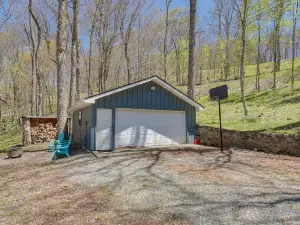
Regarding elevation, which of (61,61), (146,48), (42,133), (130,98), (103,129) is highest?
(146,48)

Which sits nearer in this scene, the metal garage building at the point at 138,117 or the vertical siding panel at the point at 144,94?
the metal garage building at the point at 138,117

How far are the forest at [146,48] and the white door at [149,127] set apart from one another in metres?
2.03

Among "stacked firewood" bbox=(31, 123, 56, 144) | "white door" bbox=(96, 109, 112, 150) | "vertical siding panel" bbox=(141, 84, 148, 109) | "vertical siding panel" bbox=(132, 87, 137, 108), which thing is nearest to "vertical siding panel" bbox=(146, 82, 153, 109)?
"vertical siding panel" bbox=(141, 84, 148, 109)

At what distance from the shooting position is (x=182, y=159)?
25.9 feet

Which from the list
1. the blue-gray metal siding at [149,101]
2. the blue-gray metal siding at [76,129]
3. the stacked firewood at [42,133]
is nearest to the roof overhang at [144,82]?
the blue-gray metal siding at [149,101]

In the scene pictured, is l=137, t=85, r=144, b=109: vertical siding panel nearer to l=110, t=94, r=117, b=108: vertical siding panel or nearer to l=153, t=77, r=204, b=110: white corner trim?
l=153, t=77, r=204, b=110: white corner trim

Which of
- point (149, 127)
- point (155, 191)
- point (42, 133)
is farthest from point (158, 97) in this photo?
point (42, 133)

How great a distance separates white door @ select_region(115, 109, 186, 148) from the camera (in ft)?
34.7

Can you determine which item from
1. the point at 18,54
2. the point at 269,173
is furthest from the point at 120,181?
the point at 18,54

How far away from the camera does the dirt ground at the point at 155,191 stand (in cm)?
363

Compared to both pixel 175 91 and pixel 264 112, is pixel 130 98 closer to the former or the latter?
pixel 175 91

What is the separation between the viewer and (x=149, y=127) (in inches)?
445

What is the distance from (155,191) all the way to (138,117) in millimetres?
6486

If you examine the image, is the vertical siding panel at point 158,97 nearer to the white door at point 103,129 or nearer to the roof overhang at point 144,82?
the roof overhang at point 144,82
